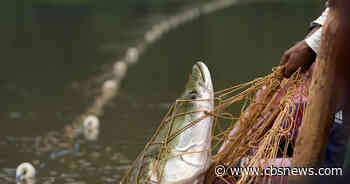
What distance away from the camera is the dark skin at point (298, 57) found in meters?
3.09

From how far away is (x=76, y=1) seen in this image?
76.7ft

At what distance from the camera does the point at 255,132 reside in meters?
3.32

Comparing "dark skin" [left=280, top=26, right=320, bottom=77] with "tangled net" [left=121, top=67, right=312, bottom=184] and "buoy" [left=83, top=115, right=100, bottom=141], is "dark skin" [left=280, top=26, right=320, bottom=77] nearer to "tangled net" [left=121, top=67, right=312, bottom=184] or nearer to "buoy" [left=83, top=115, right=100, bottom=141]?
"tangled net" [left=121, top=67, right=312, bottom=184]

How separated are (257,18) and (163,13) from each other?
3.67 metres

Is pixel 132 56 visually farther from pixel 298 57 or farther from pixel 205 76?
pixel 298 57

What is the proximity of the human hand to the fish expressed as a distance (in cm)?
45

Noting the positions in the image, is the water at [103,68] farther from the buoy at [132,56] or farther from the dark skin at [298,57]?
the dark skin at [298,57]

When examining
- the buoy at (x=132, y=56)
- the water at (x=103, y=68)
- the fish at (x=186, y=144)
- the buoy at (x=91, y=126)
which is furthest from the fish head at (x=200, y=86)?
the buoy at (x=132, y=56)

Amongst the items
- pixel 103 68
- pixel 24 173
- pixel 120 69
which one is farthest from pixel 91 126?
pixel 103 68

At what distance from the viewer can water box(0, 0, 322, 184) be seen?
5410 millimetres

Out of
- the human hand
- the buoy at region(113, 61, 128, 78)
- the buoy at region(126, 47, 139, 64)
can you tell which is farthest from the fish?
the buoy at region(126, 47, 139, 64)

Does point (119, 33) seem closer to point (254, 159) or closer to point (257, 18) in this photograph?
point (257, 18)

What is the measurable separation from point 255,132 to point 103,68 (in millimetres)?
6904

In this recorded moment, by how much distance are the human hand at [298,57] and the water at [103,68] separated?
1.90 m
